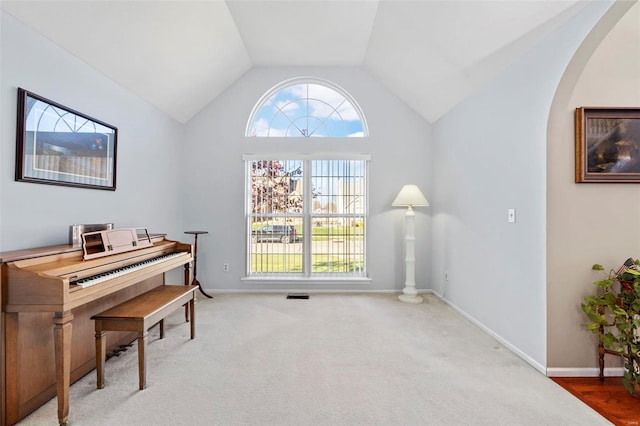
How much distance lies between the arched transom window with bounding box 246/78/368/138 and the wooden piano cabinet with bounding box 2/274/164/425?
3.14 m

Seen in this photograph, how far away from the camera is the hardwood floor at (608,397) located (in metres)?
1.69

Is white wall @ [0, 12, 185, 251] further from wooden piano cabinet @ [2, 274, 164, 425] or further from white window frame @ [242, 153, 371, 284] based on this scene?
white window frame @ [242, 153, 371, 284]

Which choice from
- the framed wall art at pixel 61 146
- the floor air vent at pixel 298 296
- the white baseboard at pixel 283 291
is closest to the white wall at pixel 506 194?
the white baseboard at pixel 283 291

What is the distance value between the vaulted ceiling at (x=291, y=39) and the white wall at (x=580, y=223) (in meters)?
0.58

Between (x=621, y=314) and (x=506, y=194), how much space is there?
1.12m

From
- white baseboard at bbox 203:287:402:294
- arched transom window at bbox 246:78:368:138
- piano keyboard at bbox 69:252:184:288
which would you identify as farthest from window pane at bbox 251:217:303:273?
piano keyboard at bbox 69:252:184:288

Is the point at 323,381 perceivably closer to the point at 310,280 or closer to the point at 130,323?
the point at 130,323

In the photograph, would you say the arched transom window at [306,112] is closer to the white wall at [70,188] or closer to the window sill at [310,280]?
the white wall at [70,188]

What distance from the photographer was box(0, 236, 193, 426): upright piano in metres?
1.56

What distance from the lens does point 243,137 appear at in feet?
13.9

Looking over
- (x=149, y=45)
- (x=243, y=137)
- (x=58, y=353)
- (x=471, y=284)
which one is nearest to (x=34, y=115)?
(x=149, y=45)

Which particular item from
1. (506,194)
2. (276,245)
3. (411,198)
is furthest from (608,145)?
(276,245)

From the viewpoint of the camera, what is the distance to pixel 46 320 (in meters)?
1.82

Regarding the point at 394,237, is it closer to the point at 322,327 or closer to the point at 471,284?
the point at 471,284
